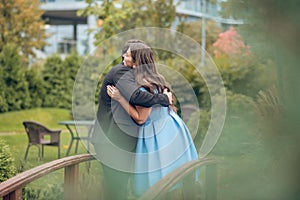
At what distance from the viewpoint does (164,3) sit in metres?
18.4

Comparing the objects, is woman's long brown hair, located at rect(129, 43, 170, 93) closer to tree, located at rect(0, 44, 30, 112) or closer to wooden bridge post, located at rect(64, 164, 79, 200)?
wooden bridge post, located at rect(64, 164, 79, 200)

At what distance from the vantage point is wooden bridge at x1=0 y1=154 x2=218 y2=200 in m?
2.83

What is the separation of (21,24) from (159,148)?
17945 mm

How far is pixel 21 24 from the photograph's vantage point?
850 inches

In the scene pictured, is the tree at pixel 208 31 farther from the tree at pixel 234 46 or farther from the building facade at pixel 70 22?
the tree at pixel 234 46

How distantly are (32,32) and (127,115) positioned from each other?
1847 centimetres

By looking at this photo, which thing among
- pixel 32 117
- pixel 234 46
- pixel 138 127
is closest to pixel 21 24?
pixel 32 117

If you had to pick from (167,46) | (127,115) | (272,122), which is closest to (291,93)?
(272,122)

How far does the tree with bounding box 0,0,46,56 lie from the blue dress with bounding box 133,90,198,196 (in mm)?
16573

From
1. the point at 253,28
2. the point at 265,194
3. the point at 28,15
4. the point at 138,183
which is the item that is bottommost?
the point at 138,183

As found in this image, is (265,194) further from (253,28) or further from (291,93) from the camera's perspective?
(253,28)

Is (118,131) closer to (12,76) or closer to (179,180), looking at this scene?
(179,180)

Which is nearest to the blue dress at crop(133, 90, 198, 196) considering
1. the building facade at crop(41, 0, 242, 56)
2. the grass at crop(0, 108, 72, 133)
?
the grass at crop(0, 108, 72, 133)

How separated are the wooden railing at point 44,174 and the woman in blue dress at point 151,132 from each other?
43 cm
